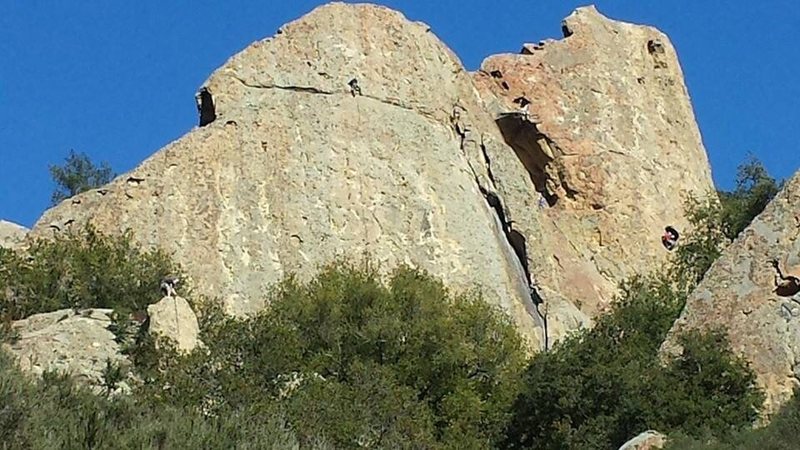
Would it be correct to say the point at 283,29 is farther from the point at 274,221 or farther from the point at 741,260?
the point at 741,260

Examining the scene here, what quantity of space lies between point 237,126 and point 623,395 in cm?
2054

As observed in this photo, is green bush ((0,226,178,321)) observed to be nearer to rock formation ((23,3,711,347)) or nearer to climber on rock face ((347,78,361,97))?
rock formation ((23,3,711,347))

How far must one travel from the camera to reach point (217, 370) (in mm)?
38188

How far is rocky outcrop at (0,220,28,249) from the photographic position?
51.9m

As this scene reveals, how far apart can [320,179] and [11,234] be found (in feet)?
32.4

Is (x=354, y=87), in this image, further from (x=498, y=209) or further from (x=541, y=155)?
(x=541, y=155)

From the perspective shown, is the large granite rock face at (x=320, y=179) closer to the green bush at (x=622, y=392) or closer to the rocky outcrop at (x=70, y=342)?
the rocky outcrop at (x=70, y=342)

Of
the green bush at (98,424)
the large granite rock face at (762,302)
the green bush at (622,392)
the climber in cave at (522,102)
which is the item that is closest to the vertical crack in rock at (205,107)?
the climber in cave at (522,102)

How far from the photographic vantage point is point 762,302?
109ft

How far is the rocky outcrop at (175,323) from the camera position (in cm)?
3903

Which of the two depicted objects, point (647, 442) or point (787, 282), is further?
point (787, 282)

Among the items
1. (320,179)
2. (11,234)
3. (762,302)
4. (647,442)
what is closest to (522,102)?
(320,179)

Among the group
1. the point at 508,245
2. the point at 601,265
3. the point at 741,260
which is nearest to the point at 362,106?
the point at 508,245

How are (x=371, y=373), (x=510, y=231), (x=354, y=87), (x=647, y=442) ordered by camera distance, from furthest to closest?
(x=510, y=231)
(x=354, y=87)
(x=371, y=373)
(x=647, y=442)
